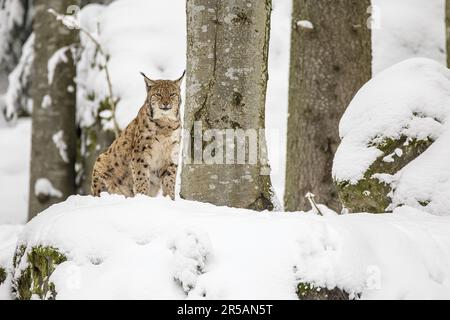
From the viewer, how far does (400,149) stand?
4215 mm

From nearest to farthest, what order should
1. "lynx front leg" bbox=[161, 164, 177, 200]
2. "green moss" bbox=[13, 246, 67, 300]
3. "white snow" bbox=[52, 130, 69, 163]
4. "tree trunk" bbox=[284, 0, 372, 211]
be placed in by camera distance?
"green moss" bbox=[13, 246, 67, 300] → "lynx front leg" bbox=[161, 164, 177, 200] → "tree trunk" bbox=[284, 0, 372, 211] → "white snow" bbox=[52, 130, 69, 163]

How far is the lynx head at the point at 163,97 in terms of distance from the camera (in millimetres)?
5340

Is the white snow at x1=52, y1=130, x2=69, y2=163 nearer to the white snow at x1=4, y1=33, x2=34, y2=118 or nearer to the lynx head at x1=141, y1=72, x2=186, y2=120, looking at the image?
the white snow at x1=4, y1=33, x2=34, y2=118

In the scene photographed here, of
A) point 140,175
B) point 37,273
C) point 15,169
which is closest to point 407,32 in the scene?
point 140,175

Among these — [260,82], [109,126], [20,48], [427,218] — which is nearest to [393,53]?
[109,126]

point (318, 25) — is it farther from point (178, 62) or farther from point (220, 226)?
point (220, 226)

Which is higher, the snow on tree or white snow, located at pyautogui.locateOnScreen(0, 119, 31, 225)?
the snow on tree

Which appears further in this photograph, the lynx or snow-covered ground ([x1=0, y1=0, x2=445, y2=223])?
snow-covered ground ([x1=0, y1=0, x2=445, y2=223])

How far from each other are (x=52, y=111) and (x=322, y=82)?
162 inches

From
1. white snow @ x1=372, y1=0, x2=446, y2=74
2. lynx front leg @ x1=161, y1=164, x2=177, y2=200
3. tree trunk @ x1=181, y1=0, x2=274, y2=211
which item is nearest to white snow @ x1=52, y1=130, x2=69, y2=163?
lynx front leg @ x1=161, y1=164, x2=177, y2=200

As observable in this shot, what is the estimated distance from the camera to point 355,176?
4.26 meters

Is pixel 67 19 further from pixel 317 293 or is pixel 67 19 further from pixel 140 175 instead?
pixel 317 293

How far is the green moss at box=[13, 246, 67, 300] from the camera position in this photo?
126 inches

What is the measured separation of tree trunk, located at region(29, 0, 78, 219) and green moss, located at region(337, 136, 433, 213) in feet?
17.6
